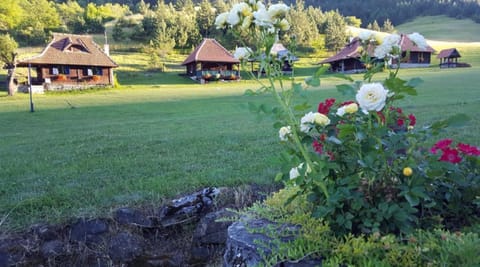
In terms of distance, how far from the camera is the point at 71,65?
29344 millimetres

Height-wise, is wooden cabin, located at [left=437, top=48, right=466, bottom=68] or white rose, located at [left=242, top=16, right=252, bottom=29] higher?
wooden cabin, located at [left=437, top=48, right=466, bottom=68]

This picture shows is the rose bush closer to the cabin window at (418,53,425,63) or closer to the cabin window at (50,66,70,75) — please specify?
Result: the cabin window at (50,66,70,75)

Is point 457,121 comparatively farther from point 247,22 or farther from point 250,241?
point 250,241

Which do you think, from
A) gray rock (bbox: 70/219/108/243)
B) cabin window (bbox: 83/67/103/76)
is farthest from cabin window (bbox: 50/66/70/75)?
gray rock (bbox: 70/219/108/243)

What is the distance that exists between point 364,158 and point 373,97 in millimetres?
318

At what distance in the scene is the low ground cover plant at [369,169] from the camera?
60.9 inches

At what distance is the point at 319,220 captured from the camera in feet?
5.97

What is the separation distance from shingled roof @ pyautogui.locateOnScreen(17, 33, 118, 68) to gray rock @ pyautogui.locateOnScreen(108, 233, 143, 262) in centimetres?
2834

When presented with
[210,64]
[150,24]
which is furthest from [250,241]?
[150,24]

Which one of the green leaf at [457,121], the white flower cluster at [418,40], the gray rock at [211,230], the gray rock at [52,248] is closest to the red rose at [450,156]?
the green leaf at [457,121]

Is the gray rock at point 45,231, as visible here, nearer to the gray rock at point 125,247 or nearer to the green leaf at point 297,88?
the gray rock at point 125,247

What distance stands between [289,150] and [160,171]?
3.38m

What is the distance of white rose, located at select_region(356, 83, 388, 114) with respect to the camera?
145 centimetres

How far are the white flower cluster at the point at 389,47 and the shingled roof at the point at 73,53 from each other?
30364 mm
